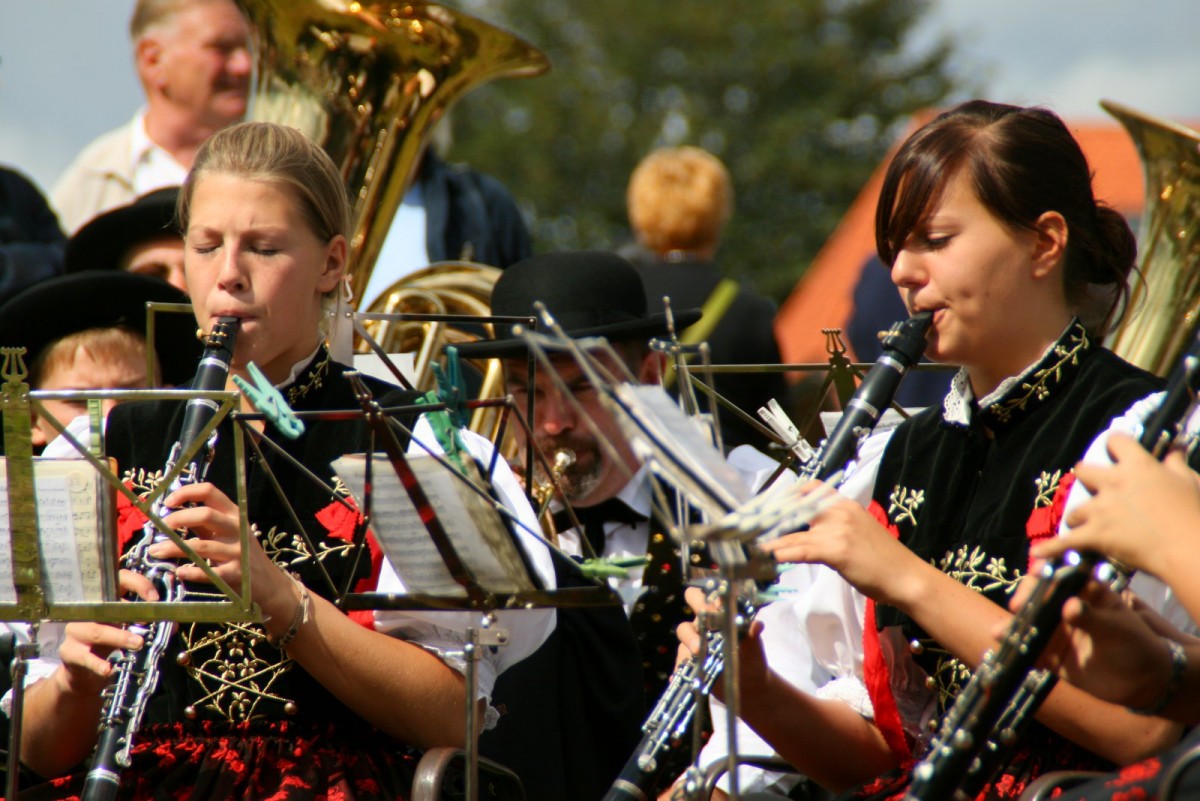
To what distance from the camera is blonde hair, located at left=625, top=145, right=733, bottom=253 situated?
5.16 metres

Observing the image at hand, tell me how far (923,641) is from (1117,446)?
0.67 m

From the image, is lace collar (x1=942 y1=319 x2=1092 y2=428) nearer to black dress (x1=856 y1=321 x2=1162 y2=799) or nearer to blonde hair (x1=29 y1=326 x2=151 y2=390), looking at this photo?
black dress (x1=856 y1=321 x2=1162 y2=799)

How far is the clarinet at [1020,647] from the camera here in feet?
5.82

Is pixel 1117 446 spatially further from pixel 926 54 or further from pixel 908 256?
pixel 926 54

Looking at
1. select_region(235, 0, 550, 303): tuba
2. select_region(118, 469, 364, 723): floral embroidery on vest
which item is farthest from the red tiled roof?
select_region(118, 469, 364, 723): floral embroidery on vest

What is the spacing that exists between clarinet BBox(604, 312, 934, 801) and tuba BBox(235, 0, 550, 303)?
1991 mm

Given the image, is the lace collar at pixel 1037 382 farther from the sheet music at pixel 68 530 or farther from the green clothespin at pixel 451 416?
the sheet music at pixel 68 530

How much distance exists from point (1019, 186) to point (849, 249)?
1796 cm

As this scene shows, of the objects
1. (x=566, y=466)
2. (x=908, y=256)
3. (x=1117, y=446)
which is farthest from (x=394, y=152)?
(x=1117, y=446)

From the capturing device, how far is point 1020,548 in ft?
7.38

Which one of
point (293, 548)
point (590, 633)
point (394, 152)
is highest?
point (394, 152)

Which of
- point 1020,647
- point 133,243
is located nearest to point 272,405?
point 1020,647

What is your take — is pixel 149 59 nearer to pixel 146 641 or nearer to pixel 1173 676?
pixel 146 641

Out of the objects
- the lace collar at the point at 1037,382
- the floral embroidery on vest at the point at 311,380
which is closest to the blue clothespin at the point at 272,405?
the floral embroidery on vest at the point at 311,380
